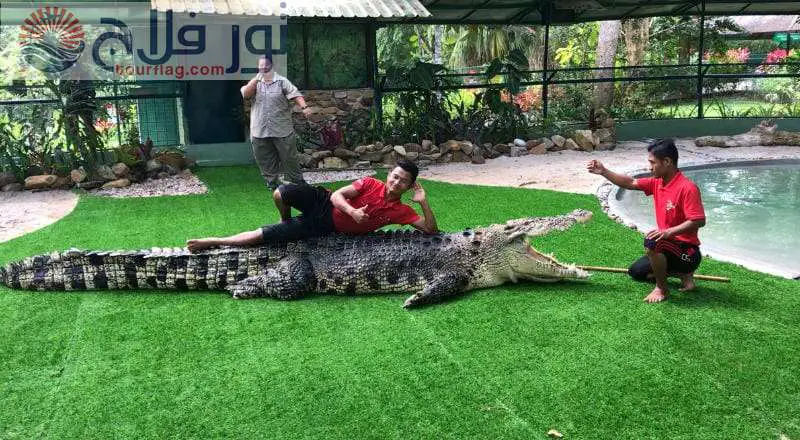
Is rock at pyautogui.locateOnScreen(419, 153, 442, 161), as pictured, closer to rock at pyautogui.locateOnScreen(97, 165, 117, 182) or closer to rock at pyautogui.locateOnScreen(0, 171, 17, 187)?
rock at pyautogui.locateOnScreen(97, 165, 117, 182)

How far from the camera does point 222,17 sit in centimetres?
891

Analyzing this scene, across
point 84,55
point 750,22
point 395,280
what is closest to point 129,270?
point 395,280

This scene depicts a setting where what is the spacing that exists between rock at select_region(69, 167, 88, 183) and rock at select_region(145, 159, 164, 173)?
718 mm

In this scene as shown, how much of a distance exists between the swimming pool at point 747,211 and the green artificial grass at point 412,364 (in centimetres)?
74

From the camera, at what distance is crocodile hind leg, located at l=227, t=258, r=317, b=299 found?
→ 409 centimetres

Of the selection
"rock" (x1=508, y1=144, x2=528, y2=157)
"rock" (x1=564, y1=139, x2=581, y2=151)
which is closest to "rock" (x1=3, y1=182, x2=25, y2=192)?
"rock" (x1=508, y1=144, x2=528, y2=157)

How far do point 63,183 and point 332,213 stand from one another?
4.90 m

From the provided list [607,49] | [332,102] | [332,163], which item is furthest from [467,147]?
[607,49]

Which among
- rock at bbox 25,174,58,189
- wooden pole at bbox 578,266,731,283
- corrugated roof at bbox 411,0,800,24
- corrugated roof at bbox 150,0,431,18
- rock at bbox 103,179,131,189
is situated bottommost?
wooden pole at bbox 578,266,731,283

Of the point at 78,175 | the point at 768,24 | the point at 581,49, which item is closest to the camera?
the point at 78,175

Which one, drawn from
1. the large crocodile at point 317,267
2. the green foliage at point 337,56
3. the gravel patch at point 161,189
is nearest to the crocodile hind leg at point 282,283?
the large crocodile at point 317,267

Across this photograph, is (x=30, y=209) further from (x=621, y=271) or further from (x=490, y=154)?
(x=490, y=154)

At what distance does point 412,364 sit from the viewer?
3.19 meters

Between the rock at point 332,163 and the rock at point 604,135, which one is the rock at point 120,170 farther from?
the rock at point 604,135
